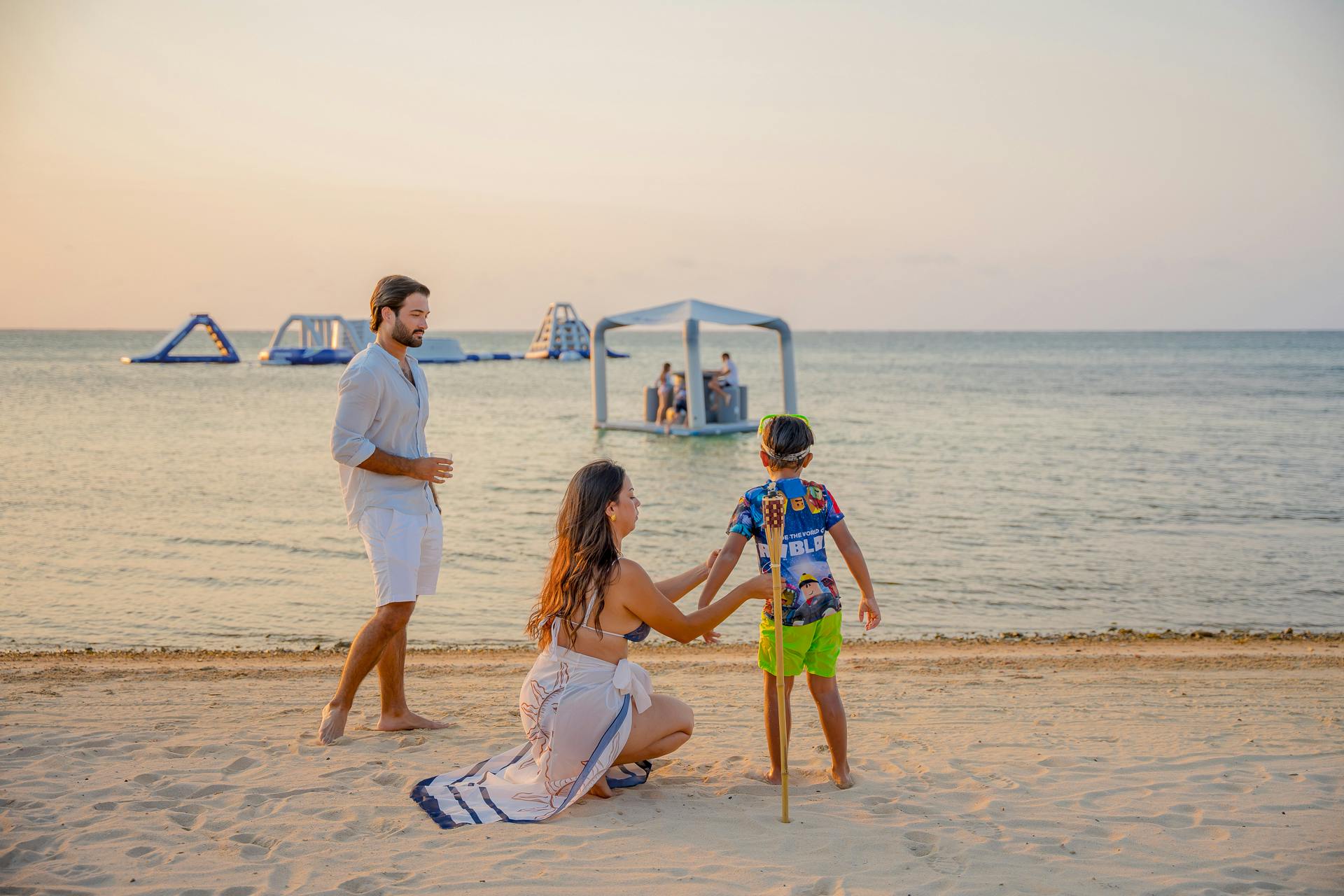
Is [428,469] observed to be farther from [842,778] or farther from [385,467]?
[842,778]

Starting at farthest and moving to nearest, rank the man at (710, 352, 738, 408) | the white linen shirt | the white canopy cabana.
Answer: the man at (710, 352, 738, 408) < the white canopy cabana < the white linen shirt

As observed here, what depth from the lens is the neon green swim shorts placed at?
3361mm

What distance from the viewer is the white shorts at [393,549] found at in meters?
3.89

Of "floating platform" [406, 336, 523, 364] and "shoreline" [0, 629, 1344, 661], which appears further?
"floating platform" [406, 336, 523, 364]

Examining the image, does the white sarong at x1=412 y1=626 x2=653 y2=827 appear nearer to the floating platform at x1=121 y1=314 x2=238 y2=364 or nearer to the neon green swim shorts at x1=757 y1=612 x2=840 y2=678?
the neon green swim shorts at x1=757 y1=612 x2=840 y2=678

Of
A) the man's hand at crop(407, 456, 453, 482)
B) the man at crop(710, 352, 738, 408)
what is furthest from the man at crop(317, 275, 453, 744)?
the man at crop(710, 352, 738, 408)

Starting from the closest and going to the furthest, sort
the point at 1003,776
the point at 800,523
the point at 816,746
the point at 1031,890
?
the point at 1031,890, the point at 800,523, the point at 1003,776, the point at 816,746

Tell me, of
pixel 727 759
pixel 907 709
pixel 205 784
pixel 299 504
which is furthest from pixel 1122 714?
pixel 299 504

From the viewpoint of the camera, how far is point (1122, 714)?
179 inches

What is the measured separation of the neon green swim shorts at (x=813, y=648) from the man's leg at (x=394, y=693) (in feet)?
5.51

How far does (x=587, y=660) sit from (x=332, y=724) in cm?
136

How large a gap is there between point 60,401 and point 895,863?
3191cm

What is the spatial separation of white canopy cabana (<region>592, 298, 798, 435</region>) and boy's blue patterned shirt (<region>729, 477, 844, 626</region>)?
15160mm

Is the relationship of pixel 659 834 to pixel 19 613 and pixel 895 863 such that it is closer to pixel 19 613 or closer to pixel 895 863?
pixel 895 863
